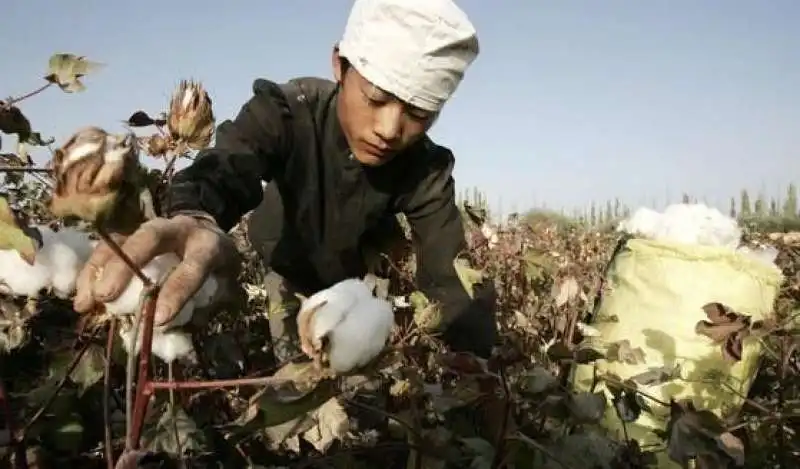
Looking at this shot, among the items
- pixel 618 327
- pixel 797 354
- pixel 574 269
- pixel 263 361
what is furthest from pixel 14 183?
pixel 797 354

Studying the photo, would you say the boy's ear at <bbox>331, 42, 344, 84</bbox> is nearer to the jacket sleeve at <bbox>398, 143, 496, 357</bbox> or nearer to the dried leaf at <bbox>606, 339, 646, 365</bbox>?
the jacket sleeve at <bbox>398, 143, 496, 357</bbox>

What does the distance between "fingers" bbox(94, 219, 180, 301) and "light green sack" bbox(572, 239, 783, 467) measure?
90 cm

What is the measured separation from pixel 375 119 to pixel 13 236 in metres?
1.16

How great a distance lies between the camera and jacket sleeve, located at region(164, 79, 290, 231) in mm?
1244

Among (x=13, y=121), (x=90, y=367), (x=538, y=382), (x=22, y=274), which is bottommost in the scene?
(x=538, y=382)

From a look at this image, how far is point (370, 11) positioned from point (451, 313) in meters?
0.64

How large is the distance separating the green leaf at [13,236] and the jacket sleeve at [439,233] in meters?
1.32

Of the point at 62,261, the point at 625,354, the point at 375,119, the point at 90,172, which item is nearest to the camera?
the point at 90,172

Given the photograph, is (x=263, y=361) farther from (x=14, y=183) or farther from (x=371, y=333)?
(x=371, y=333)

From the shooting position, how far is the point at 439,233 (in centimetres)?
205

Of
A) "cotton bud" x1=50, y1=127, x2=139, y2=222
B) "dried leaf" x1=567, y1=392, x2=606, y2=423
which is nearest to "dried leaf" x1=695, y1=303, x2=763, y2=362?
"dried leaf" x1=567, y1=392, x2=606, y2=423

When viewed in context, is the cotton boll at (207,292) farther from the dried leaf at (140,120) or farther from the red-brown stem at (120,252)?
the dried leaf at (140,120)

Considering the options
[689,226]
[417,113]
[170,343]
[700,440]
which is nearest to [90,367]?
[170,343]

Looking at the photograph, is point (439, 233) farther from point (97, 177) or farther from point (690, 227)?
point (97, 177)
